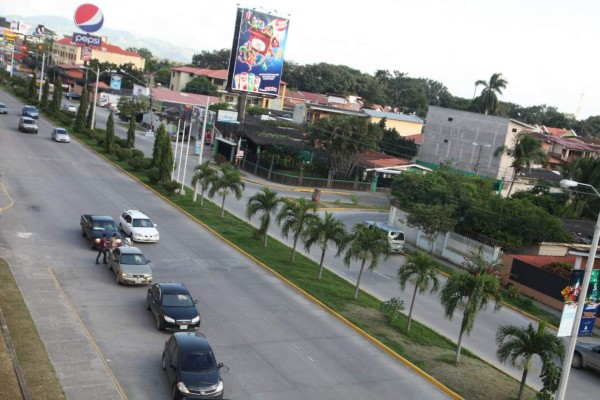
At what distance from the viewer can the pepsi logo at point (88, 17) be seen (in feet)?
262

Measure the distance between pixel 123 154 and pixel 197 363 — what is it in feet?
142

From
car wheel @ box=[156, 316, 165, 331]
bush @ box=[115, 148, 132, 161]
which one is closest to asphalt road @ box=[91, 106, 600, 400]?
car wheel @ box=[156, 316, 165, 331]

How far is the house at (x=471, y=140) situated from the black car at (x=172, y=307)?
2118 inches

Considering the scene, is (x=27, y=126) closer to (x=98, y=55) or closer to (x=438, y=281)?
(x=438, y=281)

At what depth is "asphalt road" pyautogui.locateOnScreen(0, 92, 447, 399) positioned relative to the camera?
59.7 feet

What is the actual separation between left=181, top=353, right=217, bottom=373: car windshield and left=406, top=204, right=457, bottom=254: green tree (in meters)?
25.2

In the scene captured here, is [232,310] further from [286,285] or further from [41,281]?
[41,281]

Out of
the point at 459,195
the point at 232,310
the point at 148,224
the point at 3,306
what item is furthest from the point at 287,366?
the point at 459,195

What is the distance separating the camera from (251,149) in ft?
235

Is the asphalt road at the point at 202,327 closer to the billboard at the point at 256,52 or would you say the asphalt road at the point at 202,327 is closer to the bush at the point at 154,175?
the bush at the point at 154,175

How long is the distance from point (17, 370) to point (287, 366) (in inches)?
318

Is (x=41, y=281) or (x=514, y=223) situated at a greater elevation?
(x=514, y=223)

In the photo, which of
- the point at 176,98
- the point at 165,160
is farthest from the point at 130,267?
the point at 176,98

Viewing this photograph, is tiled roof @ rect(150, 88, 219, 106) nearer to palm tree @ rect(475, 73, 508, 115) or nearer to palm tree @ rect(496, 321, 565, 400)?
palm tree @ rect(475, 73, 508, 115)
